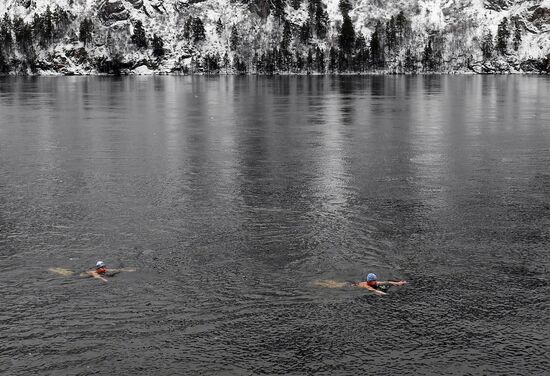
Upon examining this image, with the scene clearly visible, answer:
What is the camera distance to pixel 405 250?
30453 mm

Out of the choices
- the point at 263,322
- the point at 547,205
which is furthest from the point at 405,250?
the point at 547,205

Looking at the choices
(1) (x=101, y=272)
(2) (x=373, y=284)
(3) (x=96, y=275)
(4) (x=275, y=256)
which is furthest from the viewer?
(4) (x=275, y=256)

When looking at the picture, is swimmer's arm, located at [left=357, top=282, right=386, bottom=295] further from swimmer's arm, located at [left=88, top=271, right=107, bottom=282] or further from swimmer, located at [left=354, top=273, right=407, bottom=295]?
swimmer's arm, located at [left=88, top=271, right=107, bottom=282]

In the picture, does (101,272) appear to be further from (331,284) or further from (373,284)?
(373,284)

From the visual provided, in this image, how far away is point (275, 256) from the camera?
97.2 ft

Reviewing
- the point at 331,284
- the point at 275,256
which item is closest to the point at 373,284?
the point at 331,284

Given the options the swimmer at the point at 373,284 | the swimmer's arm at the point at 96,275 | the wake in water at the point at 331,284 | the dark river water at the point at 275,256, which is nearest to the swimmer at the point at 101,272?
the swimmer's arm at the point at 96,275

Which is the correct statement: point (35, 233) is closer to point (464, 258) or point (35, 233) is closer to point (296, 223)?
point (296, 223)

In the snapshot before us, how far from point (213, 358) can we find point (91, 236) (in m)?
14.4

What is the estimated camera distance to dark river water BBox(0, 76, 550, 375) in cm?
2098

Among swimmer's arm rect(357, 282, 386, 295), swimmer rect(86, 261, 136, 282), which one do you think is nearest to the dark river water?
swimmer's arm rect(357, 282, 386, 295)

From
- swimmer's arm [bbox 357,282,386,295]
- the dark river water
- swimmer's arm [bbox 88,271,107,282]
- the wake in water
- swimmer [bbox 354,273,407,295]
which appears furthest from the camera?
swimmer's arm [bbox 88,271,107,282]

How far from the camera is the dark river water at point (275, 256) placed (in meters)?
21.0

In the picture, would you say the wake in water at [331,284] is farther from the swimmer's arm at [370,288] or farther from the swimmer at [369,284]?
the swimmer's arm at [370,288]
